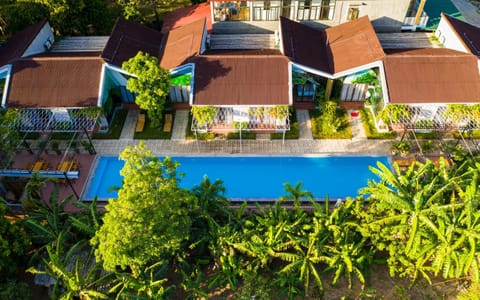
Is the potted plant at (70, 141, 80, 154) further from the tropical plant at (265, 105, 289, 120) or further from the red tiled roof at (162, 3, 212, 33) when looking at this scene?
the tropical plant at (265, 105, 289, 120)

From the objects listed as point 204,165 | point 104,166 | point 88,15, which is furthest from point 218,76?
point 88,15

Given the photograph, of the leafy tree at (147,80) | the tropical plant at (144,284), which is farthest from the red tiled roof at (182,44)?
the tropical plant at (144,284)

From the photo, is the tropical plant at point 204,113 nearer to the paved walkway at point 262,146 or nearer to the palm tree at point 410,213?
the paved walkway at point 262,146

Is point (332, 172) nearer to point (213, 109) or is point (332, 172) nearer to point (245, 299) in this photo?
point (213, 109)

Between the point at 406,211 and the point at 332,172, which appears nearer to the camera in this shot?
the point at 406,211

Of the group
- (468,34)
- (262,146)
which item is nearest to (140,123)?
(262,146)

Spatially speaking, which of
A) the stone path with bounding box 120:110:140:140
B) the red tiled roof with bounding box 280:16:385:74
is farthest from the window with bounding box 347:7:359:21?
the stone path with bounding box 120:110:140:140
